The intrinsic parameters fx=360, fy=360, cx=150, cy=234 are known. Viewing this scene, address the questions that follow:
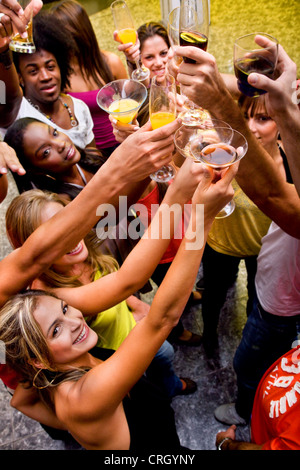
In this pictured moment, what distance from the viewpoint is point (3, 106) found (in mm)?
2465

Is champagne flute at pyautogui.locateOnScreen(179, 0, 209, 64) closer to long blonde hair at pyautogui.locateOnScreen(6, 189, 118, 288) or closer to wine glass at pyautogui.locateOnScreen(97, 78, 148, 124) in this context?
wine glass at pyautogui.locateOnScreen(97, 78, 148, 124)

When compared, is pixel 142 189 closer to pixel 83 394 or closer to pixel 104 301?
pixel 104 301

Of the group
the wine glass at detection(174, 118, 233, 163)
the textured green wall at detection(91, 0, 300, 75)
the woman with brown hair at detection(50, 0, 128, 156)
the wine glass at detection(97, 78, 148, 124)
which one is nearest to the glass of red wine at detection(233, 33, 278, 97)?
the wine glass at detection(174, 118, 233, 163)

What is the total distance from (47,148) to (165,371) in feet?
5.33

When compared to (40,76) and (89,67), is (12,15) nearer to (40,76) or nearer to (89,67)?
(40,76)

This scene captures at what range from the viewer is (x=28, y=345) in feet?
4.62

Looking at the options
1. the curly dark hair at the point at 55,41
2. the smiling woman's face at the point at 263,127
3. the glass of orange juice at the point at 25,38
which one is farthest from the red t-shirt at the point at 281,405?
the curly dark hair at the point at 55,41

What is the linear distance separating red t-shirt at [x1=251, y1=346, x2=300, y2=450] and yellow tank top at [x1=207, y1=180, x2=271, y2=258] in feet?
2.65

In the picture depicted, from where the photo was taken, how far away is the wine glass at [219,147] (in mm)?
1245

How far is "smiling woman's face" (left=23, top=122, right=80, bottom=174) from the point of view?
7.56ft

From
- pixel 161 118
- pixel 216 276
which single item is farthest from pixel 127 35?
pixel 216 276

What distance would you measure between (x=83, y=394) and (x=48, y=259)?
1.85 ft

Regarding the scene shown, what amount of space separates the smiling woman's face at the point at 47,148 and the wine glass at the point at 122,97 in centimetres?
64
